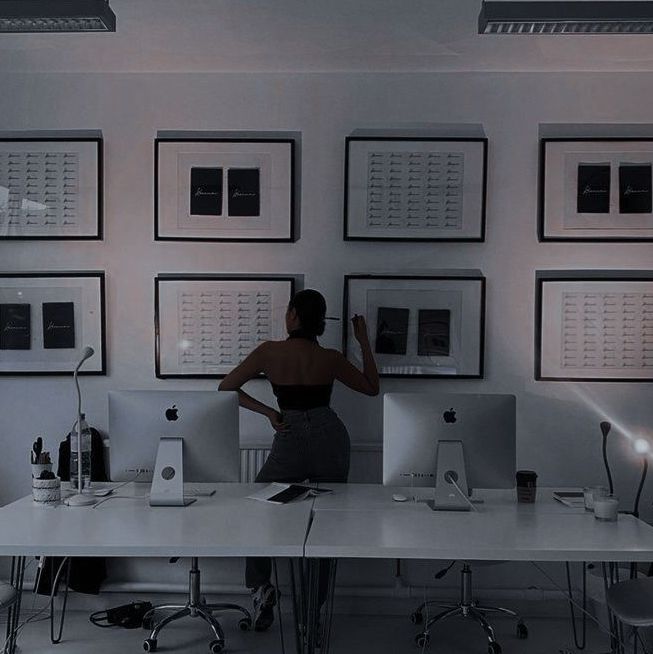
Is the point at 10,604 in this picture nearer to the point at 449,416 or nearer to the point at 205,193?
the point at 449,416

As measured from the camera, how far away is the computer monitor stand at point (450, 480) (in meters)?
3.04

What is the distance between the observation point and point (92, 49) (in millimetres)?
4035

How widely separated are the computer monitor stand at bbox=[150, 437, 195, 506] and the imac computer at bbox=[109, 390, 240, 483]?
31mm

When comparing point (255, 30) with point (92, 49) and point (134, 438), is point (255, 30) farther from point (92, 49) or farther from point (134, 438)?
point (134, 438)

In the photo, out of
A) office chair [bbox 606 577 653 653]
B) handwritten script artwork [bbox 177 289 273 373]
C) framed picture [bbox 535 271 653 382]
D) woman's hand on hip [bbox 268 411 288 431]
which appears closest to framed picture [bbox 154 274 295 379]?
handwritten script artwork [bbox 177 289 273 373]

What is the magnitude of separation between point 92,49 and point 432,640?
3330 millimetres

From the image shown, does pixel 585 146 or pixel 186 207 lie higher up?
pixel 585 146

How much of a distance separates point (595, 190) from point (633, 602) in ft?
7.41

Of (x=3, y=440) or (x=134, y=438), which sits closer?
(x=134, y=438)

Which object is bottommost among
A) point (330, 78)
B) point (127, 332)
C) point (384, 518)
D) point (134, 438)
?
point (384, 518)

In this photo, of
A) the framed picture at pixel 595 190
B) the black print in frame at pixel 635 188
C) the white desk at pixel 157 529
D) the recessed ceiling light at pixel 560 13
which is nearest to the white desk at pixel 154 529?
the white desk at pixel 157 529

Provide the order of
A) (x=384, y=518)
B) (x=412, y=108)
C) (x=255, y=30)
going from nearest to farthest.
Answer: (x=384, y=518), (x=255, y=30), (x=412, y=108)

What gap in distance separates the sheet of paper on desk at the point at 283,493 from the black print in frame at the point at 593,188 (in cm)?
213

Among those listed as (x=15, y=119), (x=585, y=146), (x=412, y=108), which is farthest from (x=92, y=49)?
(x=585, y=146)
